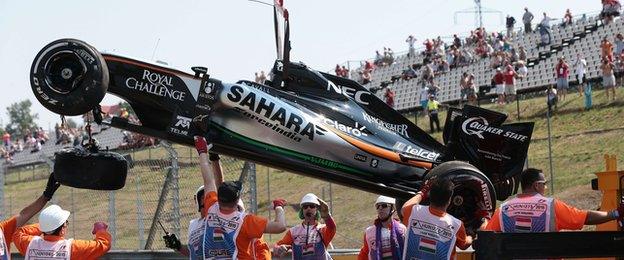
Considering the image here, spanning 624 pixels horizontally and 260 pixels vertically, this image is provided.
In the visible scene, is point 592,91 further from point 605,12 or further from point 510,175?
point 510,175

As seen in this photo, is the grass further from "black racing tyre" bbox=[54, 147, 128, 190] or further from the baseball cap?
the baseball cap

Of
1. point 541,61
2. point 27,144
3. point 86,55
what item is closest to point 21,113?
point 27,144

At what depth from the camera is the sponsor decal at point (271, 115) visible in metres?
11.3

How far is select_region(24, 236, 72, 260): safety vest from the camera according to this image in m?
8.81

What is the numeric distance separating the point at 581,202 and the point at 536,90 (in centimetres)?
1004

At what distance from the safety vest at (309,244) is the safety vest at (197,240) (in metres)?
1.73

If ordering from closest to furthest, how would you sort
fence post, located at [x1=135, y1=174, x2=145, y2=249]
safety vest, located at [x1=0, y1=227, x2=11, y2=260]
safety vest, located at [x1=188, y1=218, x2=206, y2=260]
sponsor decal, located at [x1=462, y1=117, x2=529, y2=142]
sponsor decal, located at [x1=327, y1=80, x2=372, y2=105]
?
safety vest, located at [x1=188, y1=218, x2=206, y2=260]
safety vest, located at [x1=0, y1=227, x2=11, y2=260]
sponsor decal, located at [x1=462, y1=117, x2=529, y2=142]
sponsor decal, located at [x1=327, y1=80, x2=372, y2=105]
fence post, located at [x1=135, y1=174, x2=145, y2=249]

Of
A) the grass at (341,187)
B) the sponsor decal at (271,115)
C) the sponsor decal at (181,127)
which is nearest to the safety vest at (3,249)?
the sponsor decal at (181,127)

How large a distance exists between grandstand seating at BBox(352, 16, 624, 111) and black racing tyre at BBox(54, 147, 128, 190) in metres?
19.3

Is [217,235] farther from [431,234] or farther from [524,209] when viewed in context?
[524,209]

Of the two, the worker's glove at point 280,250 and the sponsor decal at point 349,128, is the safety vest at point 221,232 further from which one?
the sponsor decal at point 349,128

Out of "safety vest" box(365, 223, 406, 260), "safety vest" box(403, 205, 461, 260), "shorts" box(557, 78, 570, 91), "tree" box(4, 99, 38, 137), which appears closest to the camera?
"safety vest" box(403, 205, 461, 260)

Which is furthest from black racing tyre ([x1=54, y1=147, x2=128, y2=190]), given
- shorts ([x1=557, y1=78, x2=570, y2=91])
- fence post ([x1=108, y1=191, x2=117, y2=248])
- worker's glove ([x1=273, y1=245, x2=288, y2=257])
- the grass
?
shorts ([x1=557, y1=78, x2=570, y2=91])

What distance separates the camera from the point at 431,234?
8297 mm
